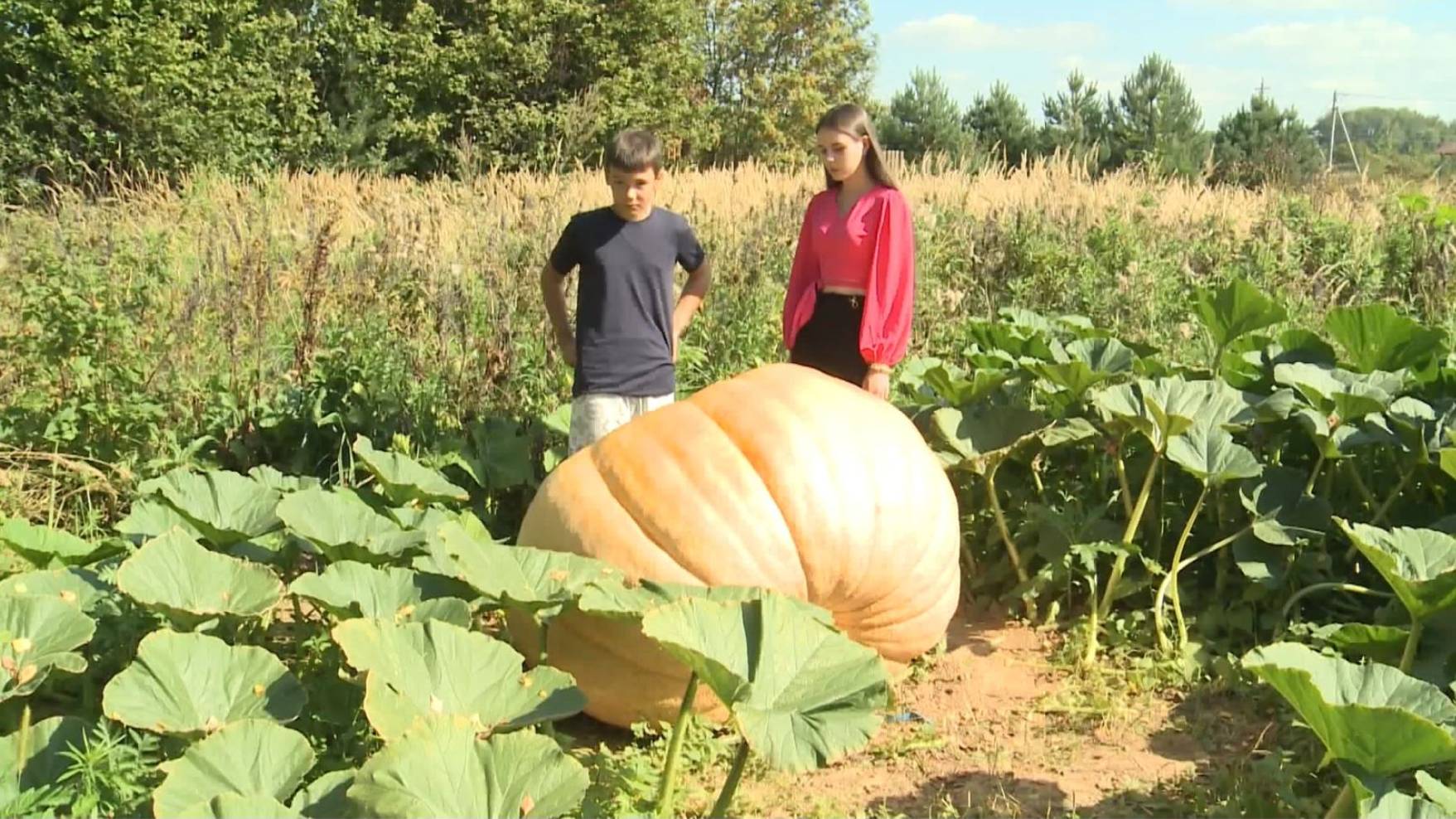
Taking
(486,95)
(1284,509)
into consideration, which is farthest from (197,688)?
(486,95)

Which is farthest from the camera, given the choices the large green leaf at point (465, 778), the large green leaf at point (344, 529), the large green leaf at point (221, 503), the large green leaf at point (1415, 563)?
the large green leaf at point (221, 503)

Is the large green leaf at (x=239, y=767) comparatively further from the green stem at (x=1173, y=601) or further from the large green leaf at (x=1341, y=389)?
the large green leaf at (x=1341, y=389)

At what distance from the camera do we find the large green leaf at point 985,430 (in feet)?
11.4

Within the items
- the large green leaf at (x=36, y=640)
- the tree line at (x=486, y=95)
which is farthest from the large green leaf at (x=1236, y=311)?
the tree line at (x=486, y=95)

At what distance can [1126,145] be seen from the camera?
2423cm

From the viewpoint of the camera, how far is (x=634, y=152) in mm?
3490

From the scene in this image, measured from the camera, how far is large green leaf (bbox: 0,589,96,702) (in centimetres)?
223

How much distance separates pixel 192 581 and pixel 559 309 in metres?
1.58

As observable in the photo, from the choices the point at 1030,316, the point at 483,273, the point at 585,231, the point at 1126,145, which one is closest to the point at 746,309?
the point at 483,273

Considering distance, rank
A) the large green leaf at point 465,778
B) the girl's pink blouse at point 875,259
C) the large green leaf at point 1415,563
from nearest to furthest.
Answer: the large green leaf at point 465,778 < the large green leaf at point 1415,563 < the girl's pink blouse at point 875,259

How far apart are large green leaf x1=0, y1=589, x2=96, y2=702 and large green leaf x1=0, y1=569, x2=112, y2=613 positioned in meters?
0.12

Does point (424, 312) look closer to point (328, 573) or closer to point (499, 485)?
point (499, 485)

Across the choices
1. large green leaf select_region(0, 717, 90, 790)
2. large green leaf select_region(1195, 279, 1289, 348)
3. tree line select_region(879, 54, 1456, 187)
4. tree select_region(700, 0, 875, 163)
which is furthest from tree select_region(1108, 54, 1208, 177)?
large green leaf select_region(0, 717, 90, 790)

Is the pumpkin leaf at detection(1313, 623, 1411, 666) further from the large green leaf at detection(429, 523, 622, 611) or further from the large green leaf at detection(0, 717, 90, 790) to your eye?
the large green leaf at detection(0, 717, 90, 790)
